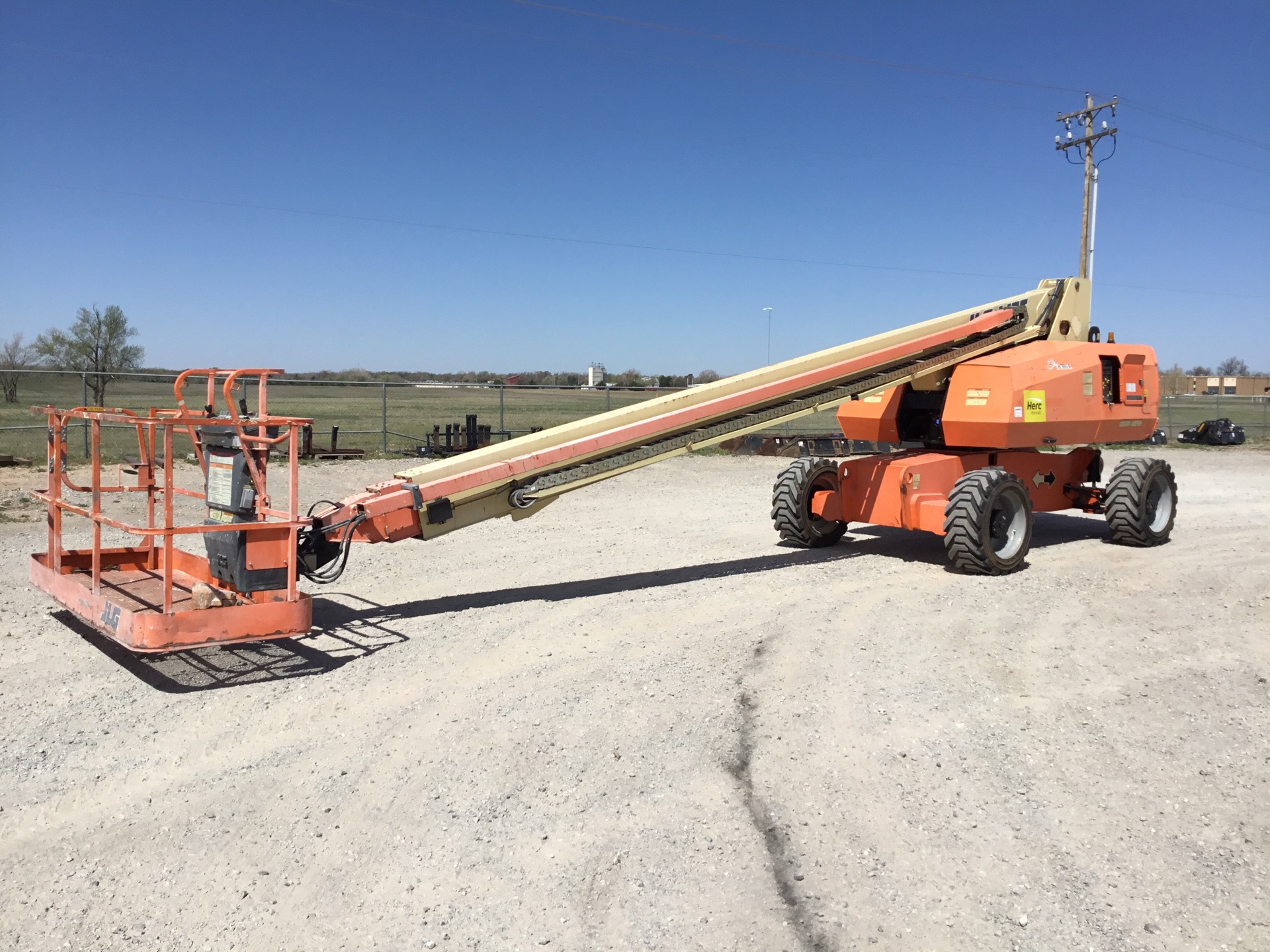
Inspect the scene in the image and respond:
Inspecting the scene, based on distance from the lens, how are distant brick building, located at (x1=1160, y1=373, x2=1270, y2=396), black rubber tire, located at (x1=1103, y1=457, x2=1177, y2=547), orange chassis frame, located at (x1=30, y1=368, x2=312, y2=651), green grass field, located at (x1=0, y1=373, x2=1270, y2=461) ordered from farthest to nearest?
distant brick building, located at (x1=1160, y1=373, x2=1270, y2=396)
green grass field, located at (x1=0, y1=373, x2=1270, y2=461)
black rubber tire, located at (x1=1103, y1=457, x2=1177, y2=547)
orange chassis frame, located at (x1=30, y1=368, x2=312, y2=651)

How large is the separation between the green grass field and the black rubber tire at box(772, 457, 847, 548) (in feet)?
21.9

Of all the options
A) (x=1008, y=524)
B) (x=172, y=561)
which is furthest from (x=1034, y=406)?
(x=172, y=561)

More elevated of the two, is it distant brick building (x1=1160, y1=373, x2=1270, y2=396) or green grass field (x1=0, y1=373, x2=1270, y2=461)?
distant brick building (x1=1160, y1=373, x2=1270, y2=396)

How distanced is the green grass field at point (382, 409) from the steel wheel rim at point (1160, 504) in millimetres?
10962

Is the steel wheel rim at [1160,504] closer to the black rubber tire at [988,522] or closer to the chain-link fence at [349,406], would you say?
the black rubber tire at [988,522]

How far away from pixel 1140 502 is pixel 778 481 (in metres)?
4.07

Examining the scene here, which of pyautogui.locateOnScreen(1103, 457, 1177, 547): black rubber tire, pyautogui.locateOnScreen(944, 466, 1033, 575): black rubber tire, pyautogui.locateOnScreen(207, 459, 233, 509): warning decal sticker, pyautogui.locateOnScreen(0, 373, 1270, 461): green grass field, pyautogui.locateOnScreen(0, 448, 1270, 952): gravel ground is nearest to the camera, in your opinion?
pyautogui.locateOnScreen(0, 448, 1270, 952): gravel ground

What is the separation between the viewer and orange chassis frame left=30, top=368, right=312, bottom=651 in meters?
5.62

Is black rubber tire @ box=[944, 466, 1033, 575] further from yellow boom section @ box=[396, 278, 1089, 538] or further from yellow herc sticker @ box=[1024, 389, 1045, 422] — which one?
yellow boom section @ box=[396, 278, 1089, 538]

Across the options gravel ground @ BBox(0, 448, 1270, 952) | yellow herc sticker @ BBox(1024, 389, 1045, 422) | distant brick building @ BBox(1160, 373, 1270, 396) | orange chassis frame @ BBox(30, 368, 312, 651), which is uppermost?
distant brick building @ BBox(1160, 373, 1270, 396)

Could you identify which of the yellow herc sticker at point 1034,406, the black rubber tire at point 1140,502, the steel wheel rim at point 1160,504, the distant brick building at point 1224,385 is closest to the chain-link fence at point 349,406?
the yellow herc sticker at point 1034,406

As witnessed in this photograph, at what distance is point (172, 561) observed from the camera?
20.0 ft

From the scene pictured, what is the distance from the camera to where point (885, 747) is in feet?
16.8

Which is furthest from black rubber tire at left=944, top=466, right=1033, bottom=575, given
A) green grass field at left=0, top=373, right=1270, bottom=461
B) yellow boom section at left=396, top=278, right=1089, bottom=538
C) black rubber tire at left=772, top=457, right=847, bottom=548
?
green grass field at left=0, top=373, right=1270, bottom=461
